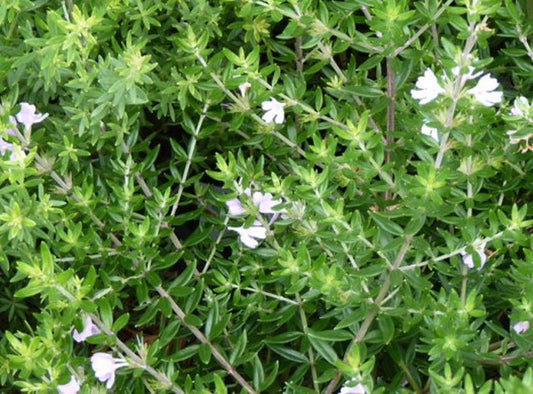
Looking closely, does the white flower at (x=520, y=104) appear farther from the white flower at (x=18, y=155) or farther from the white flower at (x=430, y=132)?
the white flower at (x=18, y=155)

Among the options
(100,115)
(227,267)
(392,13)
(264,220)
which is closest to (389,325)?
(264,220)

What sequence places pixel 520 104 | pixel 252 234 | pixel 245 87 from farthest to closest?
pixel 245 87
pixel 252 234
pixel 520 104

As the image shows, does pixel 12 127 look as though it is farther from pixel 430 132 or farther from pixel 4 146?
pixel 430 132

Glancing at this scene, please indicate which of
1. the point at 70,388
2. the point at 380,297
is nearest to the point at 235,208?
the point at 380,297

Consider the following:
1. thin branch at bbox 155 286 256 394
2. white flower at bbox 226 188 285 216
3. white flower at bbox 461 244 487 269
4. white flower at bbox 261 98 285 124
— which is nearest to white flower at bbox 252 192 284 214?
white flower at bbox 226 188 285 216

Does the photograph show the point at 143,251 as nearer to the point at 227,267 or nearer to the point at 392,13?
the point at 227,267

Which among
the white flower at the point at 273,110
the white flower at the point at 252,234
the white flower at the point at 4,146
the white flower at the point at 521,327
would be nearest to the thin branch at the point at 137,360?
the white flower at the point at 252,234

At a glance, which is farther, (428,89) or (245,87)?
(245,87)

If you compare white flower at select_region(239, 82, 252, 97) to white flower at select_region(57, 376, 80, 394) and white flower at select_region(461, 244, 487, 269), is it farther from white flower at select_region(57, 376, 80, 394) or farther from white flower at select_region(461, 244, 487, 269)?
white flower at select_region(57, 376, 80, 394)
